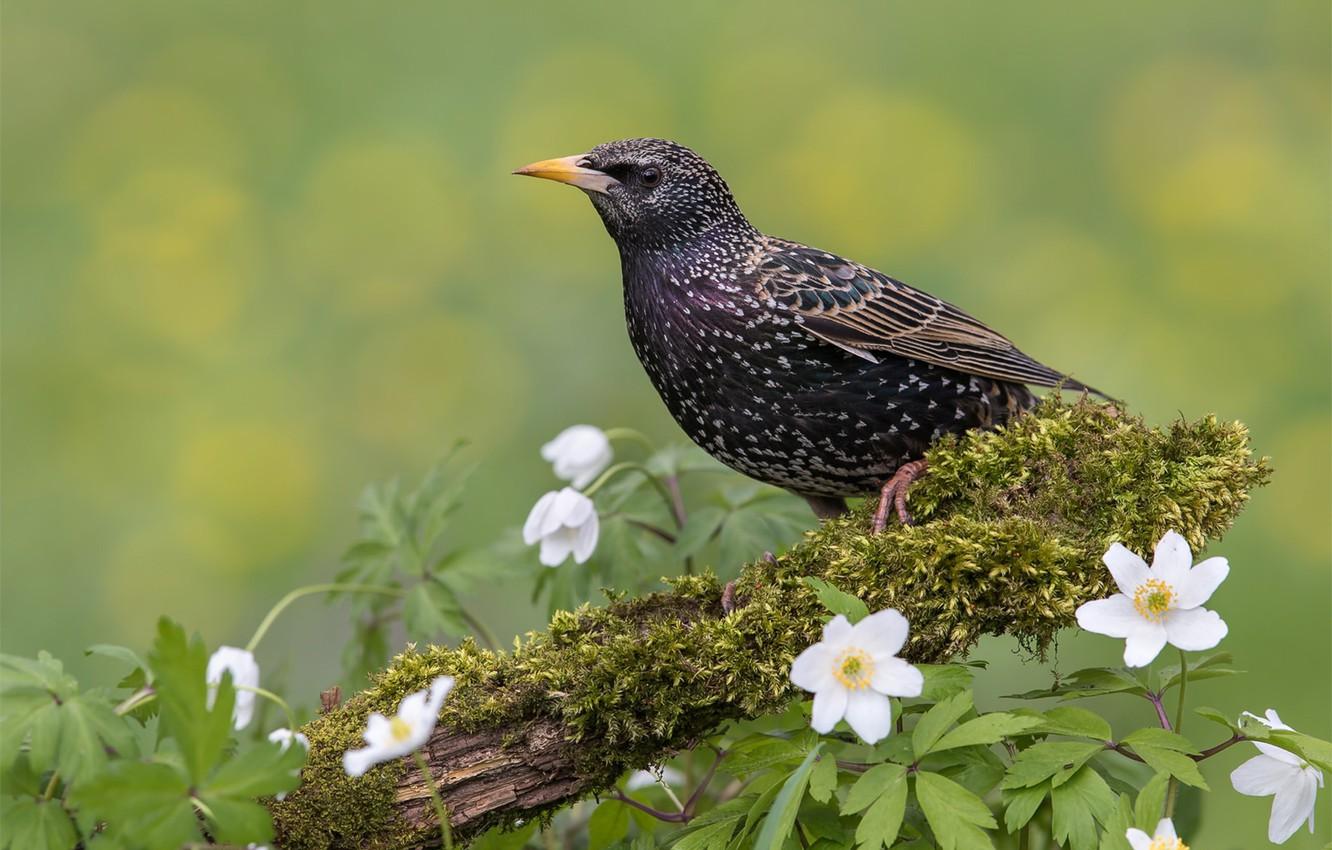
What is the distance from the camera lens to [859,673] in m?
2.43

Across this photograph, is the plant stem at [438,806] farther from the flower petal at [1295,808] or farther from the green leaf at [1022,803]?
the flower petal at [1295,808]

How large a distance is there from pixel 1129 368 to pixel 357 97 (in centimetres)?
462

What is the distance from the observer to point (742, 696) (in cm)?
289

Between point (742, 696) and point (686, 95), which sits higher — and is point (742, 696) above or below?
below

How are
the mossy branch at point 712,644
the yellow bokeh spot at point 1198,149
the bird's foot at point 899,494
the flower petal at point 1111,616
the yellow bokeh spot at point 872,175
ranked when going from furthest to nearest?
the yellow bokeh spot at point 872,175, the yellow bokeh spot at point 1198,149, the bird's foot at point 899,494, the mossy branch at point 712,644, the flower petal at point 1111,616

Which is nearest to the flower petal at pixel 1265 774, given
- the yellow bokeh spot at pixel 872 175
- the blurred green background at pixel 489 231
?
the blurred green background at pixel 489 231

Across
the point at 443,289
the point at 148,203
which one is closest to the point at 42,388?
the point at 148,203

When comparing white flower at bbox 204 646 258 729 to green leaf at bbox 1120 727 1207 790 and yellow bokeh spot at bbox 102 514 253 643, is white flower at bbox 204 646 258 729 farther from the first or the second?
yellow bokeh spot at bbox 102 514 253 643

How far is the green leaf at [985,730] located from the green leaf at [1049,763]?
86mm

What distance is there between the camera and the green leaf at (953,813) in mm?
2240

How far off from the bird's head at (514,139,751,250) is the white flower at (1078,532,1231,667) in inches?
70.1

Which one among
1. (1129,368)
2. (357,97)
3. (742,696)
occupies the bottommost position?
(1129,368)

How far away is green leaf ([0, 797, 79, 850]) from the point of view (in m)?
2.31

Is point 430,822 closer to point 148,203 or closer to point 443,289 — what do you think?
point 443,289
